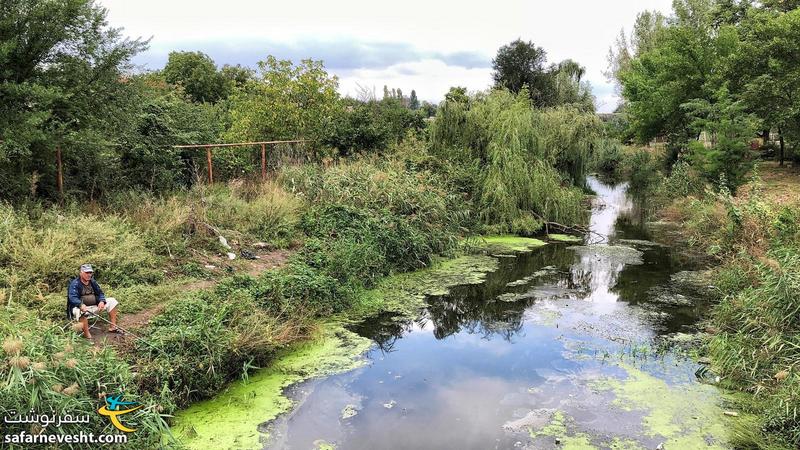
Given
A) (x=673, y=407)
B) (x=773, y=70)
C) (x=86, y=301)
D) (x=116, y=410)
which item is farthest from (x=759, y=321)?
(x=773, y=70)

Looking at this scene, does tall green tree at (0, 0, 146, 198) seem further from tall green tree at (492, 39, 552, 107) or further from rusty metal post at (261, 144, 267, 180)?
tall green tree at (492, 39, 552, 107)

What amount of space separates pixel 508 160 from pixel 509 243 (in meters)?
2.24

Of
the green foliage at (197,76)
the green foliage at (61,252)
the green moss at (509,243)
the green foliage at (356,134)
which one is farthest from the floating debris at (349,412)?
the green foliage at (197,76)

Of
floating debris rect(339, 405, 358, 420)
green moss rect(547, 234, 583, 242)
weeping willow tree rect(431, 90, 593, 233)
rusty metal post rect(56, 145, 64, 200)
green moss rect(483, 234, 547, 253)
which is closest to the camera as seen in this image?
floating debris rect(339, 405, 358, 420)

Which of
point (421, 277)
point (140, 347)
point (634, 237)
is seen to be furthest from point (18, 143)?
point (634, 237)

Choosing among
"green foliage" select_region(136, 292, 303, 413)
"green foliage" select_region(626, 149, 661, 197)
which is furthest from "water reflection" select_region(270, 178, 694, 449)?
"green foliage" select_region(626, 149, 661, 197)

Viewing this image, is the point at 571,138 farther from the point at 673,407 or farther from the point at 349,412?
the point at 349,412

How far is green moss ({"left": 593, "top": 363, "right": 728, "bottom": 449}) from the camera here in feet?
17.0

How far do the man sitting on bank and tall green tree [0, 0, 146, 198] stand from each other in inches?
95.3

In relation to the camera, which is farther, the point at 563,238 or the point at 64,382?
the point at 563,238

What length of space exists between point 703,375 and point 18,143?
29.2 ft

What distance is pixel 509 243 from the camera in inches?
527

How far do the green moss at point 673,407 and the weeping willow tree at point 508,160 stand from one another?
768 cm

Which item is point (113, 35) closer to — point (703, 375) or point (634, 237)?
point (703, 375)
